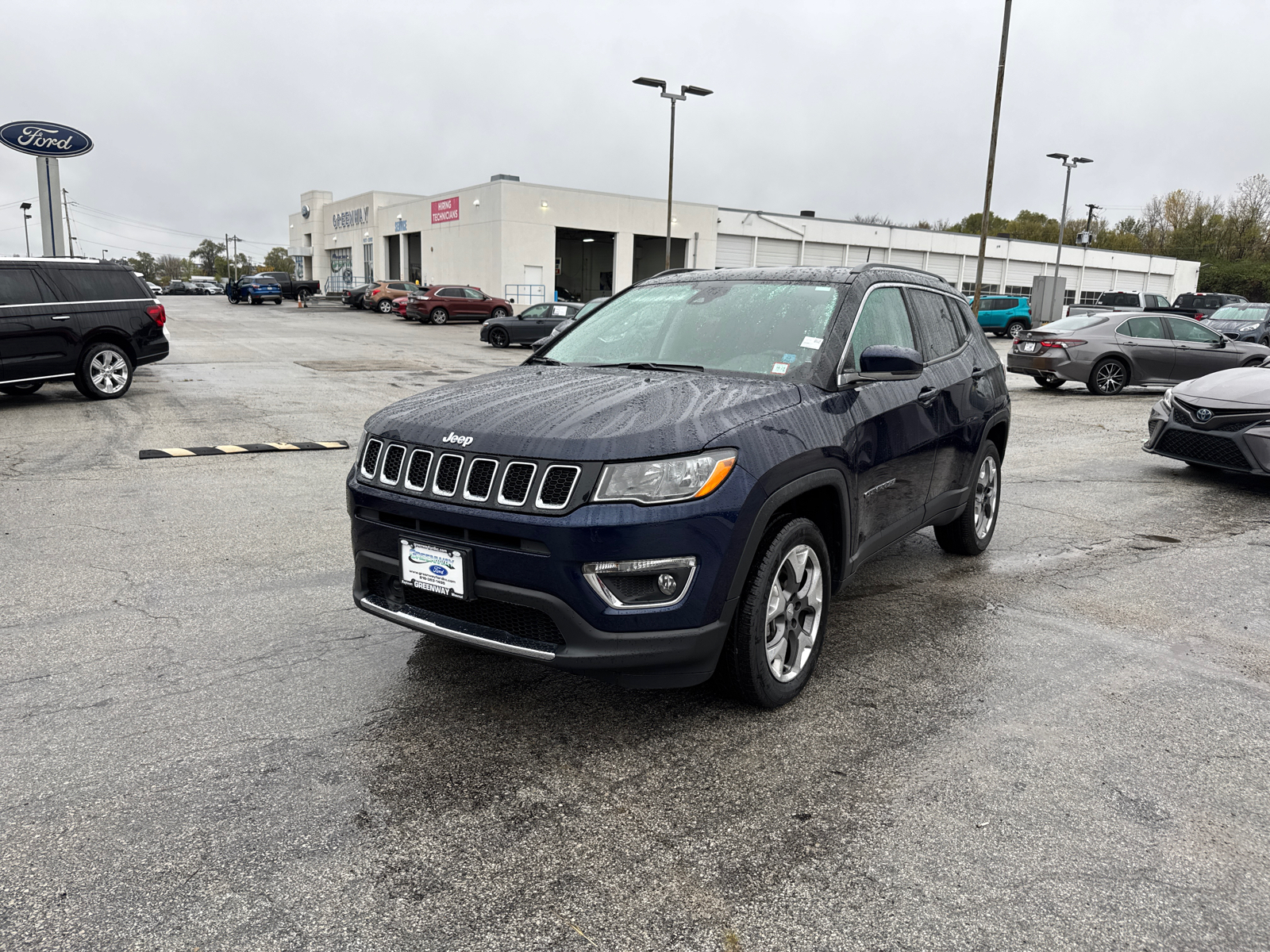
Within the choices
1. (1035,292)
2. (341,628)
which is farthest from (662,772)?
(1035,292)

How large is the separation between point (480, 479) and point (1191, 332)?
16.6m

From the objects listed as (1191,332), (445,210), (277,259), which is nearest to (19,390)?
(1191,332)

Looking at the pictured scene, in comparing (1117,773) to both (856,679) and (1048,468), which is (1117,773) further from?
(1048,468)

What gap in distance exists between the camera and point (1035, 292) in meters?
46.5

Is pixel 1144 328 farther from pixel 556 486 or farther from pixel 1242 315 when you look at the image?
pixel 556 486

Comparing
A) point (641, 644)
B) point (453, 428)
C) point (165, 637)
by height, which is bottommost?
point (165, 637)

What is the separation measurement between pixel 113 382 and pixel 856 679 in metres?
12.4

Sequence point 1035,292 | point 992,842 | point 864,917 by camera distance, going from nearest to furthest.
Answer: point 864,917 < point 992,842 < point 1035,292

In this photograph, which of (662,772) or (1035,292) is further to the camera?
(1035,292)

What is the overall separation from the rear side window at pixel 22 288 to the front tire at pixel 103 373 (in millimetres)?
949

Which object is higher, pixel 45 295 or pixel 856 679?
pixel 45 295

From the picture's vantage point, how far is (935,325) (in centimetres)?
518

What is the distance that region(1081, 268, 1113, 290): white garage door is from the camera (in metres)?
64.2

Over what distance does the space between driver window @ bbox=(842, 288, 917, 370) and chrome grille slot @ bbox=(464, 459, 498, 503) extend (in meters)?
1.69
